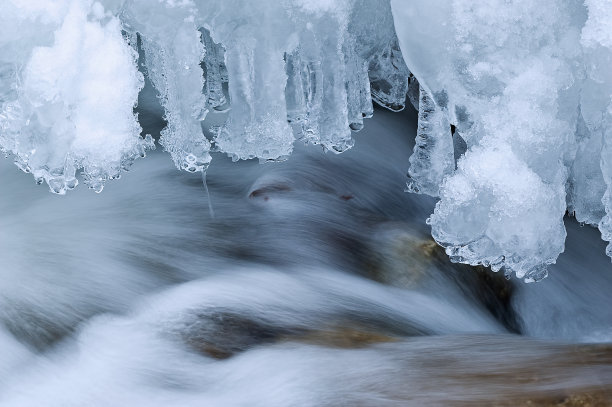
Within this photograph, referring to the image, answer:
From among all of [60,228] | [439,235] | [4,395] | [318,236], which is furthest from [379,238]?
[4,395]

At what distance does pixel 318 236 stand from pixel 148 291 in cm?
60

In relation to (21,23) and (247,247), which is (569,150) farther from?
(21,23)

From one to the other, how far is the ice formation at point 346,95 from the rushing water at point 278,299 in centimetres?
34

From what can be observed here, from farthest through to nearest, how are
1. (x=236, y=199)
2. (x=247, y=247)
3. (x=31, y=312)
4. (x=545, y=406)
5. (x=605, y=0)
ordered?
(x=236, y=199)
(x=247, y=247)
(x=31, y=312)
(x=605, y=0)
(x=545, y=406)

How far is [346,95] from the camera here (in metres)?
2.33

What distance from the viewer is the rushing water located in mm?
1847

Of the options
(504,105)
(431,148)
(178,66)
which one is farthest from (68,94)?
(504,105)

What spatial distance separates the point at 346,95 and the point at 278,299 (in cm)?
60

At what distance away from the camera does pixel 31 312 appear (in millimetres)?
2293

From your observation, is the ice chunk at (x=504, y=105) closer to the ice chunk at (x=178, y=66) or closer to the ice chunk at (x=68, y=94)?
the ice chunk at (x=178, y=66)

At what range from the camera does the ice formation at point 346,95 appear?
6.45 ft

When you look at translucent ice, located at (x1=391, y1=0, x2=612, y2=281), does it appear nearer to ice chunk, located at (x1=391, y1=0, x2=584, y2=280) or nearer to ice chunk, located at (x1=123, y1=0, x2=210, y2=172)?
ice chunk, located at (x1=391, y1=0, x2=584, y2=280)

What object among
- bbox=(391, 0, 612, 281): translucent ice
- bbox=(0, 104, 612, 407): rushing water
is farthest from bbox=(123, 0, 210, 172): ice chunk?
bbox=(391, 0, 612, 281): translucent ice

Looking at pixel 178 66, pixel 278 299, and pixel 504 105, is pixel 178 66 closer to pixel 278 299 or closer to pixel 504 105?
pixel 278 299
